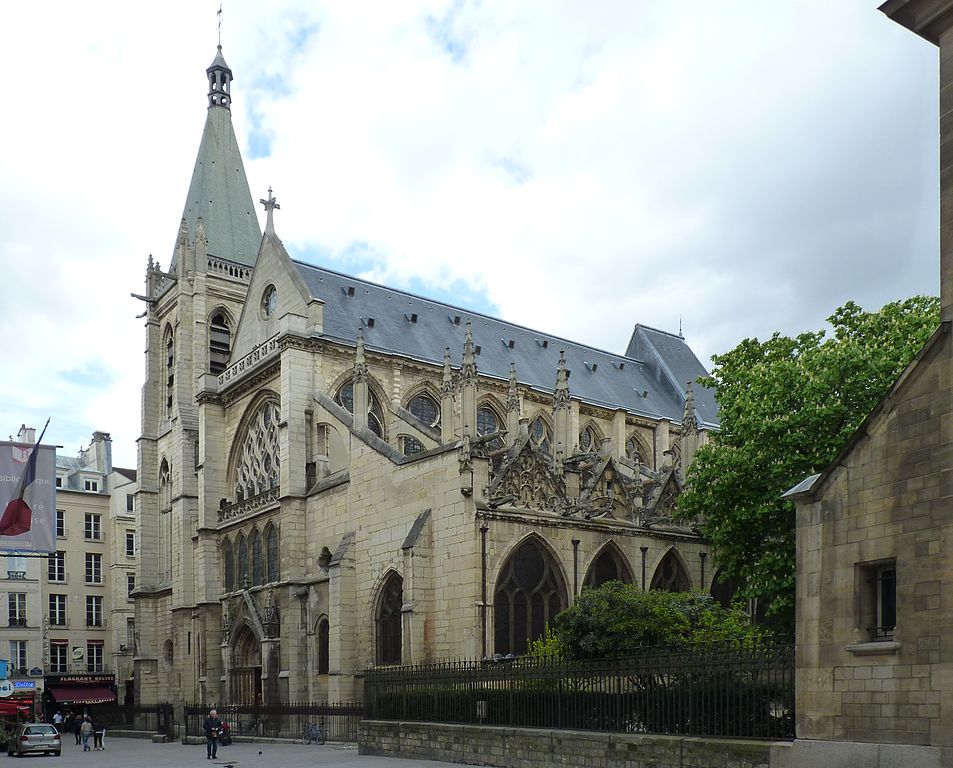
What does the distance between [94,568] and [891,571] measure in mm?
50731

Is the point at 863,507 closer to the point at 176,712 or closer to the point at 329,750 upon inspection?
the point at 329,750

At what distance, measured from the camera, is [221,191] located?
4856cm

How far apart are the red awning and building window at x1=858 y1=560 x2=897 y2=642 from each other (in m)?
47.6

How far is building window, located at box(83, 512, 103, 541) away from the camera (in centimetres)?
5684

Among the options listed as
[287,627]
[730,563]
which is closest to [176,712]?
[287,627]

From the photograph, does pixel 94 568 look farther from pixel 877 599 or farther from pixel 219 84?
pixel 877 599

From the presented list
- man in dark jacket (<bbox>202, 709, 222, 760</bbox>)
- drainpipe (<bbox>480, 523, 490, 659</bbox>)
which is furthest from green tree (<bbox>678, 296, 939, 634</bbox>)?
man in dark jacket (<bbox>202, 709, 222, 760</bbox>)

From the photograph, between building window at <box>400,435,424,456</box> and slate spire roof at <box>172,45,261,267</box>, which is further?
slate spire roof at <box>172,45,261,267</box>

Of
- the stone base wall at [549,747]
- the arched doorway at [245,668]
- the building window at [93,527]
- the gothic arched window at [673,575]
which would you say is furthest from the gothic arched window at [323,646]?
the building window at [93,527]

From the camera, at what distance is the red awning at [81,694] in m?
52.3

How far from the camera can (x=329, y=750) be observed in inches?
986

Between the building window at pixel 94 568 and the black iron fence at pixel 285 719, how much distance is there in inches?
919

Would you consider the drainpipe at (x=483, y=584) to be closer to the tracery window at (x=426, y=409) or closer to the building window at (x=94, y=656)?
the tracery window at (x=426, y=409)

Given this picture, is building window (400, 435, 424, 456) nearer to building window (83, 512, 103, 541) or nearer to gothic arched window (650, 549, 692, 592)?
gothic arched window (650, 549, 692, 592)
